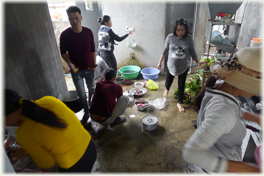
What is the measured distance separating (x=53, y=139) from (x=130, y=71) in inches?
173

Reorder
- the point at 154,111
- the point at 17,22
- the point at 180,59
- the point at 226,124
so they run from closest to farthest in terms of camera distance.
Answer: the point at 226,124
the point at 17,22
the point at 180,59
the point at 154,111

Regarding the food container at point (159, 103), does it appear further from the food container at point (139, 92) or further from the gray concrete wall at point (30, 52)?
the gray concrete wall at point (30, 52)

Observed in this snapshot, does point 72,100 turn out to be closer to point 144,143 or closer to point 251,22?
point 144,143

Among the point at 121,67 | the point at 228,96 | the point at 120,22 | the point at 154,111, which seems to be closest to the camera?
the point at 228,96

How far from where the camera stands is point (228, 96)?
1.03m

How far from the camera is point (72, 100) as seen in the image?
274cm

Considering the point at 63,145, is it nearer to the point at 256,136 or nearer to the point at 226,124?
the point at 226,124

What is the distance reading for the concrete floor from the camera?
2230mm

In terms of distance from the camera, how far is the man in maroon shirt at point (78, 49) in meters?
2.59

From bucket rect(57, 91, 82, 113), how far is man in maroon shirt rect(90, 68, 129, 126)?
1.13 feet

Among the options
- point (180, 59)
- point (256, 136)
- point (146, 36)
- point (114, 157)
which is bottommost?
point (114, 157)

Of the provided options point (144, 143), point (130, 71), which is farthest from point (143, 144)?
point (130, 71)

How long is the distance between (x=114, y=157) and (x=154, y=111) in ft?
4.99

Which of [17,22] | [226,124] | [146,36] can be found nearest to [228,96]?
[226,124]
